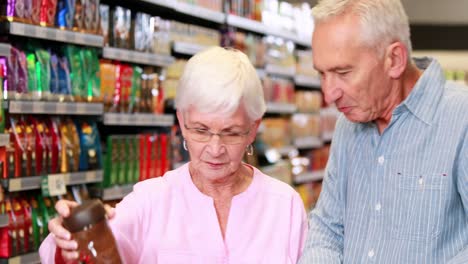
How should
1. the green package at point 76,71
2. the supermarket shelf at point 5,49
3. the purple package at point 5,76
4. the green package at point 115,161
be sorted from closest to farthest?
the supermarket shelf at point 5,49, the purple package at point 5,76, the green package at point 76,71, the green package at point 115,161

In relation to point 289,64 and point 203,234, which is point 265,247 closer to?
point 203,234

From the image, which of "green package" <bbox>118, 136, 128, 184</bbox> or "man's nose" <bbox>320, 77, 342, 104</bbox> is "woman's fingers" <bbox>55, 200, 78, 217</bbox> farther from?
"green package" <bbox>118, 136, 128, 184</bbox>

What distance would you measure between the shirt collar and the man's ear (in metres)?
0.08

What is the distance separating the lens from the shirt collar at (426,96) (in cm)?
227

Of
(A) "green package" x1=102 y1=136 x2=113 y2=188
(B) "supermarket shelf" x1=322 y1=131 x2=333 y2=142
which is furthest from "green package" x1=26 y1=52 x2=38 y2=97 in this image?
(B) "supermarket shelf" x1=322 y1=131 x2=333 y2=142

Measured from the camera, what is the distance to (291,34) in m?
9.02

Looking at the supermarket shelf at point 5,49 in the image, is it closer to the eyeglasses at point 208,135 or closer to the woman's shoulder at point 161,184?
the woman's shoulder at point 161,184

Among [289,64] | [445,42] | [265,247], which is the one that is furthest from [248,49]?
[445,42]

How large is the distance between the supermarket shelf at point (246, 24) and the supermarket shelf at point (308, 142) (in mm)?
1698

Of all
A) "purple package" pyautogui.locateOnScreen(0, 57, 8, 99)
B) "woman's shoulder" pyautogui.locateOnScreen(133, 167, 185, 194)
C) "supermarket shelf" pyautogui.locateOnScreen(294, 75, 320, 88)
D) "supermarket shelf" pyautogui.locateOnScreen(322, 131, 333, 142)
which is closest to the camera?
"woman's shoulder" pyautogui.locateOnScreen(133, 167, 185, 194)

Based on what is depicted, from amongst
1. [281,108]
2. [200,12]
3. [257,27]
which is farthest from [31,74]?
[281,108]

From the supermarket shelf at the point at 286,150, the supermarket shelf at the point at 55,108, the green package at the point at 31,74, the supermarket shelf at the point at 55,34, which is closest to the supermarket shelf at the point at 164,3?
the supermarket shelf at the point at 55,34

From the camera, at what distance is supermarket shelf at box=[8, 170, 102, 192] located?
14.3ft

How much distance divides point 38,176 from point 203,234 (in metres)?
2.41
